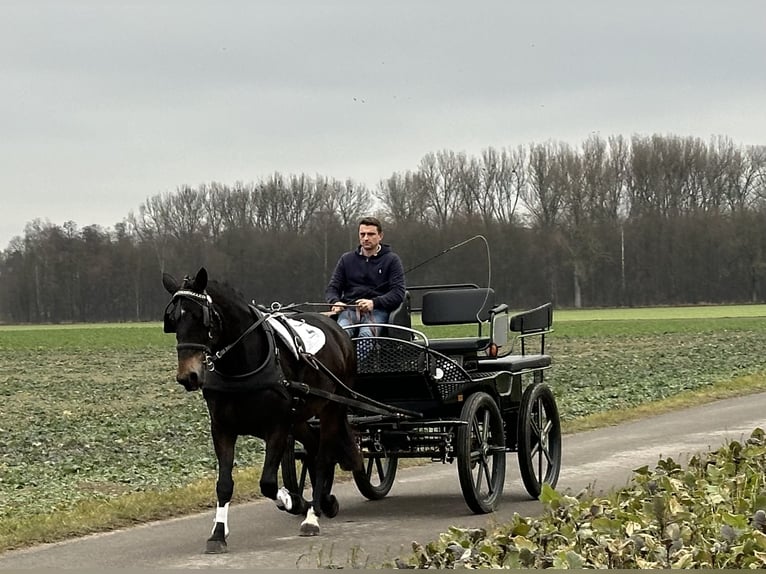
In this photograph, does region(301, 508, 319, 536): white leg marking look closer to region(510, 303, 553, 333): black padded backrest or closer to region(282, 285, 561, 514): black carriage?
region(282, 285, 561, 514): black carriage

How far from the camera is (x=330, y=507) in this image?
9.39 m

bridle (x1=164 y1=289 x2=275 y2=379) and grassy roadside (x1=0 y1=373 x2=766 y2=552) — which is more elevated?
bridle (x1=164 y1=289 x2=275 y2=379)

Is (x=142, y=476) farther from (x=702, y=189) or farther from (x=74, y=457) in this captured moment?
(x=702, y=189)

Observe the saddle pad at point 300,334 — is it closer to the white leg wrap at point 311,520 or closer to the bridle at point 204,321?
the bridle at point 204,321

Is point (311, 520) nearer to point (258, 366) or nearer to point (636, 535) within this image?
point (258, 366)

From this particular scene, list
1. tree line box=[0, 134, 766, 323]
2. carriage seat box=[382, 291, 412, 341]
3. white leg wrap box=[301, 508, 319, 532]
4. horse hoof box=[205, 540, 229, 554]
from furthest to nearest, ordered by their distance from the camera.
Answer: tree line box=[0, 134, 766, 323], carriage seat box=[382, 291, 412, 341], white leg wrap box=[301, 508, 319, 532], horse hoof box=[205, 540, 229, 554]

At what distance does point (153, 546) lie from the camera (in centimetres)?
836

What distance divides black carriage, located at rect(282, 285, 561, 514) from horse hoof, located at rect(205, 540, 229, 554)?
1.70m

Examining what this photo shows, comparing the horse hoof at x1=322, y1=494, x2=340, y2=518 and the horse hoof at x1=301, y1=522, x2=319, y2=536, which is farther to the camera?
the horse hoof at x1=322, y1=494, x2=340, y2=518

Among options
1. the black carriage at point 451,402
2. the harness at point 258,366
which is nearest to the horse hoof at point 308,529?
the harness at point 258,366

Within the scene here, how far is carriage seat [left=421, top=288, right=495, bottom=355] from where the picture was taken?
1041 cm

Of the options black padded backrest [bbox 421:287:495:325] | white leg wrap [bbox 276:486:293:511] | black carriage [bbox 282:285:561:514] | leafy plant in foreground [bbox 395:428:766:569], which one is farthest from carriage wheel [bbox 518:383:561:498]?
leafy plant in foreground [bbox 395:428:766:569]

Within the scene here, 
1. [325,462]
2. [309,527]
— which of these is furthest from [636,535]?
[325,462]

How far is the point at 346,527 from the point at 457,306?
2379mm
